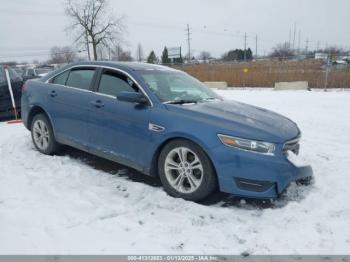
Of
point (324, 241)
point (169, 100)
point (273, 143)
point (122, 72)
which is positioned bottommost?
point (324, 241)

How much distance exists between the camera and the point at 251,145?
3.43 meters

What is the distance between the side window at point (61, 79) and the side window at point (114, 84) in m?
0.91

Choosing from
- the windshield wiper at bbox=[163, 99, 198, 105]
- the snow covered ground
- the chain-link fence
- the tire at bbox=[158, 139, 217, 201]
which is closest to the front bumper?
the tire at bbox=[158, 139, 217, 201]

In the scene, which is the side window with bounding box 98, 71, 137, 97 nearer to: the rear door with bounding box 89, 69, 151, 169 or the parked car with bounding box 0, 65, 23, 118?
the rear door with bounding box 89, 69, 151, 169

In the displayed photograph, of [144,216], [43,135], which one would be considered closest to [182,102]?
[144,216]

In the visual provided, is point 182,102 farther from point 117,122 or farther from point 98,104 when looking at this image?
point 98,104

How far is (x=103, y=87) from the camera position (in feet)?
15.1

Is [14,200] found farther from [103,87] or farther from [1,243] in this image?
[103,87]

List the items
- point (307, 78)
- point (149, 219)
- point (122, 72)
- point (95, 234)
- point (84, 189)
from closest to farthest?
point (95, 234) < point (149, 219) < point (84, 189) < point (122, 72) < point (307, 78)

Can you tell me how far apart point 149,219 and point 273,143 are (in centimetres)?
150

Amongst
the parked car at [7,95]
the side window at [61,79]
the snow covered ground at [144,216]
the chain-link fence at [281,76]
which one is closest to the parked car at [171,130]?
the side window at [61,79]

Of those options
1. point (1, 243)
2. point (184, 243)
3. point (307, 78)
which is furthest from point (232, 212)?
point (307, 78)

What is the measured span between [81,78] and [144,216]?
99.2 inches

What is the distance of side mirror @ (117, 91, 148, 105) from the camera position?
401 cm
